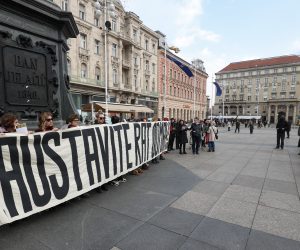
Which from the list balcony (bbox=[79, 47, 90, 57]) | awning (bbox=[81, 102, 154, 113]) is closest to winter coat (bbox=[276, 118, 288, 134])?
awning (bbox=[81, 102, 154, 113])

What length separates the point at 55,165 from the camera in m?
3.59

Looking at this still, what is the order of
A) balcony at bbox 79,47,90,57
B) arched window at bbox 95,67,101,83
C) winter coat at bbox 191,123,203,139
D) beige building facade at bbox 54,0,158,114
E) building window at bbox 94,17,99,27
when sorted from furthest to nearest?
arched window at bbox 95,67,101,83
building window at bbox 94,17,99,27
balcony at bbox 79,47,90,57
beige building facade at bbox 54,0,158,114
winter coat at bbox 191,123,203,139

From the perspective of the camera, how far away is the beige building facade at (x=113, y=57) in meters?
25.1

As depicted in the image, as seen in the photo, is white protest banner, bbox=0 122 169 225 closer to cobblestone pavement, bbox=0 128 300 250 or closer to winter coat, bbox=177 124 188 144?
cobblestone pavement, bbox=0 128 300 250

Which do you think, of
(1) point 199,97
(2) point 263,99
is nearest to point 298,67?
(2) point 263,99

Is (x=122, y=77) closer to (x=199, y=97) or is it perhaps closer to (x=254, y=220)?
(x=254, y=220)

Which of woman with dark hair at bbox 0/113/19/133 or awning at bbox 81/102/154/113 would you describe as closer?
woman with dark hair at bbox 0/113/19/133

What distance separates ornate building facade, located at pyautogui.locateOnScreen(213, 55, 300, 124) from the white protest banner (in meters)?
81.3

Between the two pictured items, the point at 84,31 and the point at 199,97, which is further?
the point at 199,97

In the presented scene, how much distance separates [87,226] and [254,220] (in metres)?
2.77

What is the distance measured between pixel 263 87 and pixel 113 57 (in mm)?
80368

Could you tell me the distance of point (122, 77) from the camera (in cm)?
3341

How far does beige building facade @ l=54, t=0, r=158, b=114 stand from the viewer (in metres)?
25.1

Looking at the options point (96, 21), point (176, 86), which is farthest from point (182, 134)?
point (176, 86)
